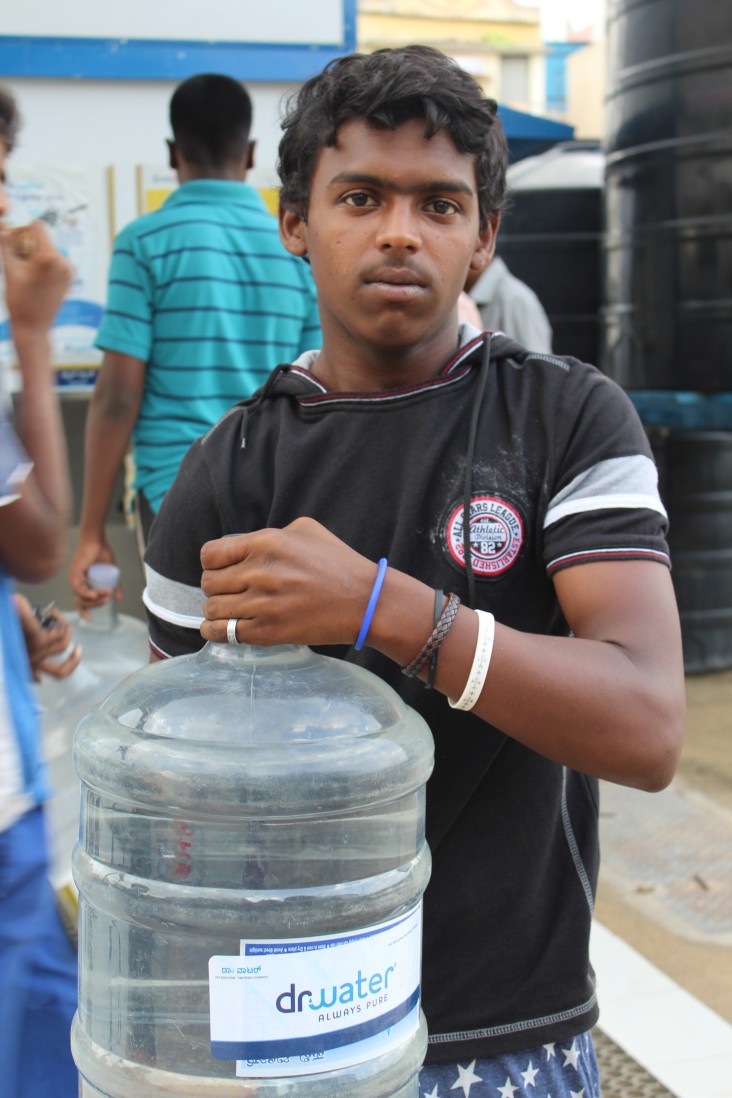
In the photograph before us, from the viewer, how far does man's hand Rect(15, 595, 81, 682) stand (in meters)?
2.58

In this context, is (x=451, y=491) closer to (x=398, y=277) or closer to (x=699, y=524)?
(x=398, y=277)

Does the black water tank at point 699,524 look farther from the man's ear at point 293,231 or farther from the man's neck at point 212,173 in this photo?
the man's ear at point 293,231

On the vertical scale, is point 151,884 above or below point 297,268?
below

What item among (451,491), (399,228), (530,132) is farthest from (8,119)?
(530,132)

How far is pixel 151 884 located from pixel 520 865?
49cm

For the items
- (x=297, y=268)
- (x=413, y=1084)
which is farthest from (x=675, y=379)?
(x=413, y=1084)

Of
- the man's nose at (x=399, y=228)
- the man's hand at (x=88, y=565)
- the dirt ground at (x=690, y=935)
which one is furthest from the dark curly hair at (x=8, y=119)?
the dirt ground at (x=690, y=935)

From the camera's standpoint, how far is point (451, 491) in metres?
1.49

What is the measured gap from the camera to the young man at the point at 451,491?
1463mm

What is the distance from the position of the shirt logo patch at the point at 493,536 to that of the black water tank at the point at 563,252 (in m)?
6.18

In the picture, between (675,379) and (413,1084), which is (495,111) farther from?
(675,379)

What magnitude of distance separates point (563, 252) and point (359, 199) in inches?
244

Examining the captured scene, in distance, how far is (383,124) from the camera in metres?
1.53

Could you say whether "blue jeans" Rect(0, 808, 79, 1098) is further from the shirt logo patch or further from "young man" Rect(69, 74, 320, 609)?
"young man" Rect(69, 74, 320, 609)
